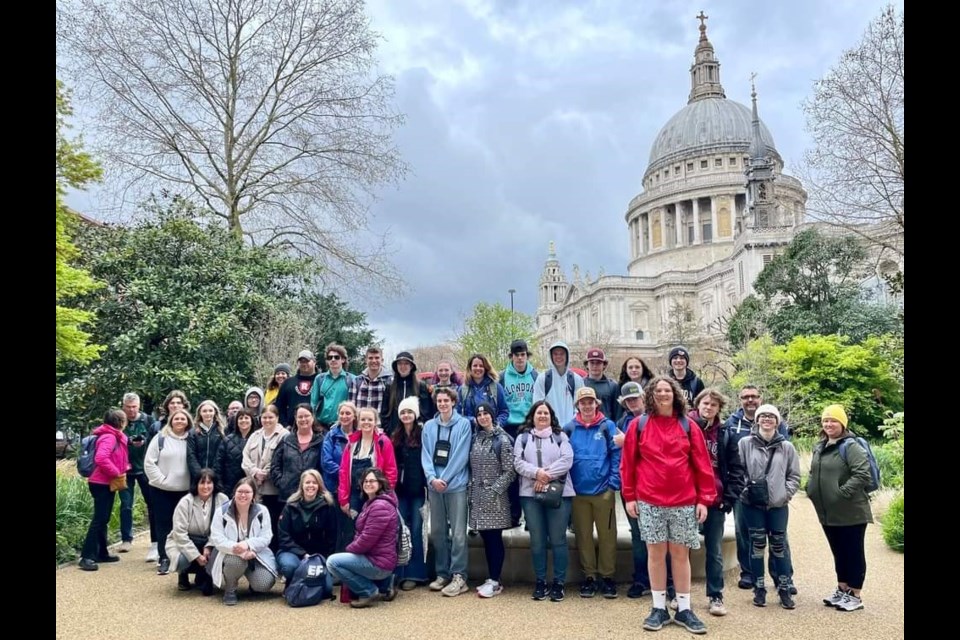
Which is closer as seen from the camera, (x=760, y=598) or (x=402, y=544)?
(x=760, y=598)

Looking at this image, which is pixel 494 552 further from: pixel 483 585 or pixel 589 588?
pixel 589 588

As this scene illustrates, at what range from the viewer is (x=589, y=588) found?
711 centimetres

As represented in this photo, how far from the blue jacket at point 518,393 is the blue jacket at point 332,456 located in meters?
1.96

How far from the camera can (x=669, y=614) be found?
6234 mm

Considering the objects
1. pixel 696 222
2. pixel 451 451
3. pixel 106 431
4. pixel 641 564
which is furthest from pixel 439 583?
pixel 696 222

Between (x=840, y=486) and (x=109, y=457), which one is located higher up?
(x=109, y=457)

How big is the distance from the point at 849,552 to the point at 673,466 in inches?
86.3

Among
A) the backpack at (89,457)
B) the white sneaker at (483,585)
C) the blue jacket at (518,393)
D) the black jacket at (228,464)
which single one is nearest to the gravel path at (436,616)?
the white sneaker at (483,585)

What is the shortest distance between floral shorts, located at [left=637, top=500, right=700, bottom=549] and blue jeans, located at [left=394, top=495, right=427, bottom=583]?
264 centimetres

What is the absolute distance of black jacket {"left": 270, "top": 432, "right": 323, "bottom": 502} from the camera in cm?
755

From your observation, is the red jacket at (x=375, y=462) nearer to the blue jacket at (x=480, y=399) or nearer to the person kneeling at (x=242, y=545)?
the person kneeling at (x=242, y=545)

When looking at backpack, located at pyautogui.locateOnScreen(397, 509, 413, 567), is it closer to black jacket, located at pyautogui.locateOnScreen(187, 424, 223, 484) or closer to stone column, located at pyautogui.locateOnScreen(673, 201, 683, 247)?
black jacket, located at pyautogui.locateOnScreen(187, 424, 223, 484)

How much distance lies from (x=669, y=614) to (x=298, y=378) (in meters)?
5.28
